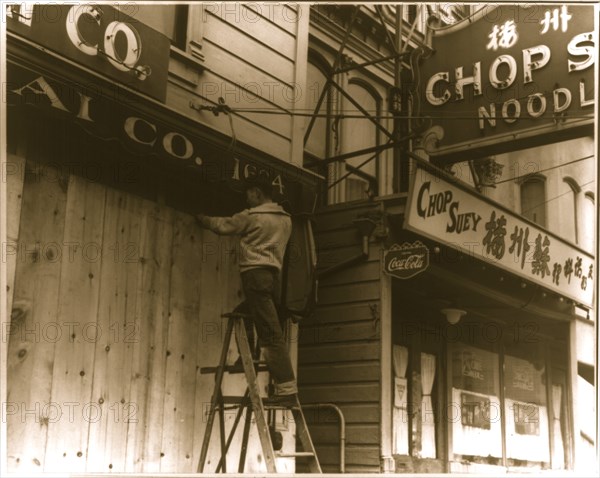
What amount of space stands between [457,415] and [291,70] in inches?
203

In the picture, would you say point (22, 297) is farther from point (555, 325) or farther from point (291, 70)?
point (555, 325)

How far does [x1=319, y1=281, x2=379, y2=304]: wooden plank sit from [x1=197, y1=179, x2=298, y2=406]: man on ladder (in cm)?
226

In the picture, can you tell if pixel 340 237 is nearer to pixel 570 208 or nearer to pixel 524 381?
pixel 524 381

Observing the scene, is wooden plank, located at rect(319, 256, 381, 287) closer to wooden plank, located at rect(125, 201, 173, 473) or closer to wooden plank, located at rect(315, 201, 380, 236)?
wooden plank, located at rect(315, 201, 380, 236)

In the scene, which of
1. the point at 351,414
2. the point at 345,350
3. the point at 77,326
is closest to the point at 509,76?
the point at 345,350

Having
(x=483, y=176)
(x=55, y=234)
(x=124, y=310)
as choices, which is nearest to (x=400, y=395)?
Result: (x=483, y=176)

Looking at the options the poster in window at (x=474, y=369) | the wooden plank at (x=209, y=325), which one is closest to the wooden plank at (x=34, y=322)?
the wooden plank at (x=209, y=325)

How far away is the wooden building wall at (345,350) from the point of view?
27.3ft

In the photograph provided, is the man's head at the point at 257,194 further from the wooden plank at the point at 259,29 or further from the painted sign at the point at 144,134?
the wooden plank at the point at 259,29

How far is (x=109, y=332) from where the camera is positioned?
5945mm

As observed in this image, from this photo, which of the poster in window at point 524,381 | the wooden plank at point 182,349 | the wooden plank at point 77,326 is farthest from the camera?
the poster in window at point 524,381

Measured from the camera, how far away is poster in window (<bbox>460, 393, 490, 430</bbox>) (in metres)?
11.0

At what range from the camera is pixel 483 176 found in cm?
1152

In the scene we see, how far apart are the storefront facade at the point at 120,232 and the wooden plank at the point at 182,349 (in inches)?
0.5
